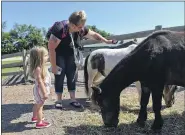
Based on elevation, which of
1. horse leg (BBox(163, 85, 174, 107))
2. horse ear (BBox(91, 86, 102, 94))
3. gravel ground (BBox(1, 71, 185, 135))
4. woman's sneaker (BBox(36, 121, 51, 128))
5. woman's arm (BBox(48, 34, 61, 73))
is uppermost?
woman's arm (BBox(48, 34, 61, 73))

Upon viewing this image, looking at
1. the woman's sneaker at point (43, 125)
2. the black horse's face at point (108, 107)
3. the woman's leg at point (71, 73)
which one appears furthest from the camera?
the woman's leg at point (71, 73)

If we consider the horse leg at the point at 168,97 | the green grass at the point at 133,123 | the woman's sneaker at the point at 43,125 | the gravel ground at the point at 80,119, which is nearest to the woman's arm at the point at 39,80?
the woman's sneaker at the point at 43,125

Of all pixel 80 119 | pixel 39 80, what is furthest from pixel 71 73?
pixel 39 80

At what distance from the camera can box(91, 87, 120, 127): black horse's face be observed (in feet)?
13.2

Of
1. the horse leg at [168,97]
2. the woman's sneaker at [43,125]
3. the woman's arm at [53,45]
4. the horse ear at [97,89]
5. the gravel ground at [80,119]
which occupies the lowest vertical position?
the gravel ground at [80,119]

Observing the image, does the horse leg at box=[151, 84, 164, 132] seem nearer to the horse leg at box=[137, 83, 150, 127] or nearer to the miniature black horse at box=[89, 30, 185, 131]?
the miniature black horse at box=[89, 30, 185, 131]

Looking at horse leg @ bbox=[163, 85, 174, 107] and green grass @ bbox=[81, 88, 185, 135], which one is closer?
green grass @ bbox=[81, 88, 185, 135]

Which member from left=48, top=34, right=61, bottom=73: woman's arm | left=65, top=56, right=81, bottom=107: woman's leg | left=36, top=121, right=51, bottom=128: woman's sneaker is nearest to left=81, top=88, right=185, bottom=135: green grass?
left=36, top=121, right=51, bottom=128: woman's sneaker

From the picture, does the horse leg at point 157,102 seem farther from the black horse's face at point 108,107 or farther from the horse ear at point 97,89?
the horse ear at point 97,89

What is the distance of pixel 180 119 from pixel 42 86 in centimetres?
238

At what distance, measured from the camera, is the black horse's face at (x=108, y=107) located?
4.02 m

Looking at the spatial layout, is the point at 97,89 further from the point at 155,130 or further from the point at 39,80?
the point at 155,130

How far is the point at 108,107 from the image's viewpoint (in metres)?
4.03

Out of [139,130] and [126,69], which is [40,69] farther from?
[139,130]
